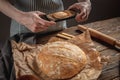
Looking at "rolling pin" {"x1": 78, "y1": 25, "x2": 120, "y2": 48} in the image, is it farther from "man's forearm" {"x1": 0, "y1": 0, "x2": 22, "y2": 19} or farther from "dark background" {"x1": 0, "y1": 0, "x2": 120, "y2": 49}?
Answer: "dark background" {"x1": 0, "y1": 0, "x2": 120, "y2": 49}

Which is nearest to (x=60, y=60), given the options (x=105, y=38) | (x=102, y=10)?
(x=105, y=38)

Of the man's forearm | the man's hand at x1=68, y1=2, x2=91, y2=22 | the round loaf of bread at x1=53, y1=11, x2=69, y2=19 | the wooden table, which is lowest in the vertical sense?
the wooden table

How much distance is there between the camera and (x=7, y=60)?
987 mm

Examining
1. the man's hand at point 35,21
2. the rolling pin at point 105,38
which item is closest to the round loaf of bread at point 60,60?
the man's hand at point 35,21

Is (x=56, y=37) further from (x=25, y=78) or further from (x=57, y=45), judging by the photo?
(x=25, y=78)

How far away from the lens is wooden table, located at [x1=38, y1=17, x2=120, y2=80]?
2.92 ft

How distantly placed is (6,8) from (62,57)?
0.36 metres

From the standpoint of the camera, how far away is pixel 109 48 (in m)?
1.06

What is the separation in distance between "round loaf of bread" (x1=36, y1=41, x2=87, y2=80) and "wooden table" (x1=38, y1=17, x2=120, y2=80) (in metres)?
0.10

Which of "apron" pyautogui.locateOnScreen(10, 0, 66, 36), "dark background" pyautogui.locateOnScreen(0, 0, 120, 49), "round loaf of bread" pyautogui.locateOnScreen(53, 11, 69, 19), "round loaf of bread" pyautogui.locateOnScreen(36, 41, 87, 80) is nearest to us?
"round loaf of bread" pyautogui.locateOnScreen(36, 41, 87, 80)

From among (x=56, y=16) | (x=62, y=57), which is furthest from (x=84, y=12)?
(x=62, y=57)

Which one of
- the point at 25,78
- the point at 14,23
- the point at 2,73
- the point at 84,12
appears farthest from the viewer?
the point at 14,23

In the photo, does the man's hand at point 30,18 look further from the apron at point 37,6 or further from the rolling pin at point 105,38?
the rolling pin at point 105,38

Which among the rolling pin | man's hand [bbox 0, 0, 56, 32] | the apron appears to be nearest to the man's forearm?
man's hand [bbox 0, 0, 56, 32]
